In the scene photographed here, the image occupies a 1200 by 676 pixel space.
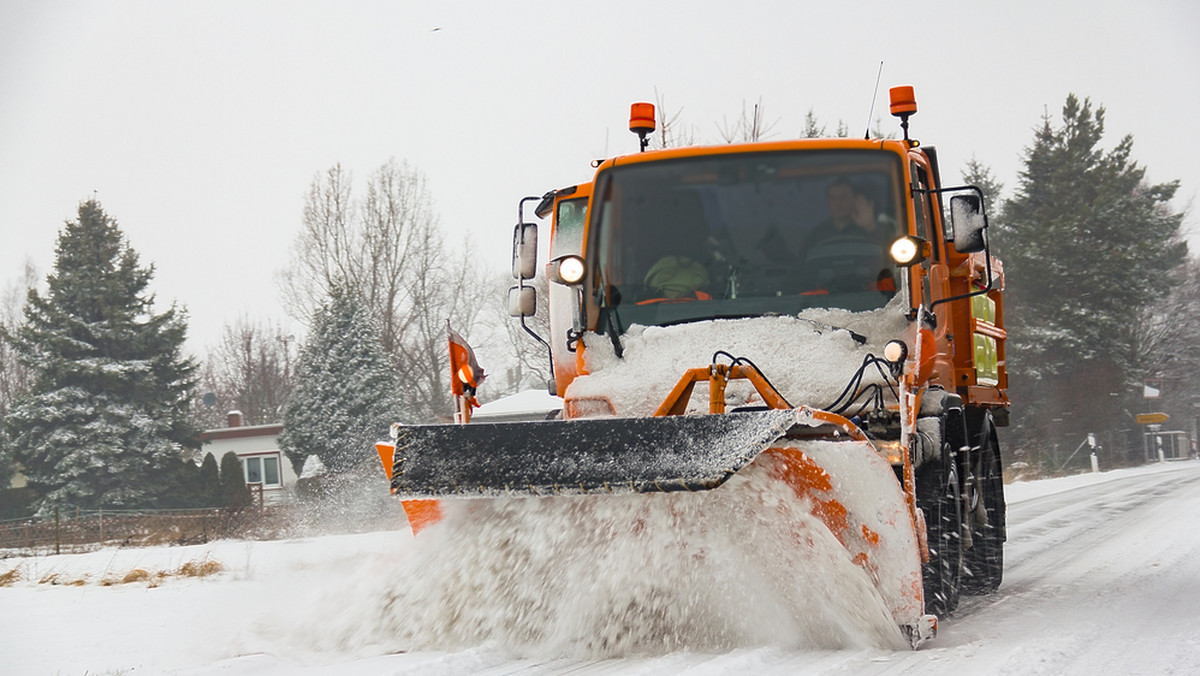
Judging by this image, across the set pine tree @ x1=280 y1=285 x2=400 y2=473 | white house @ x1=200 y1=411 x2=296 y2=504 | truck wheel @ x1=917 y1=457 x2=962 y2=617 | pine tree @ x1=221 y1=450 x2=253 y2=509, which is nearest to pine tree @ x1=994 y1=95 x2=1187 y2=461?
pine tree @ x1=280 y1=285 x2=400 y2=473

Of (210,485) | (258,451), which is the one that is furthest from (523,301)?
(258,451)

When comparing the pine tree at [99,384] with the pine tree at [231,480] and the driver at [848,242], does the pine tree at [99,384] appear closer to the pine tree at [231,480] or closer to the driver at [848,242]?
the pine tree at [231,480]

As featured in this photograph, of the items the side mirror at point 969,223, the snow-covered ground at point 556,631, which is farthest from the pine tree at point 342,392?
the side mirror at point 969,223

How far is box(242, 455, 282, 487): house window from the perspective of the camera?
40688mm

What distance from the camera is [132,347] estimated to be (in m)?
32.0

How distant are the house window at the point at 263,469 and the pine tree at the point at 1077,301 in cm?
2459

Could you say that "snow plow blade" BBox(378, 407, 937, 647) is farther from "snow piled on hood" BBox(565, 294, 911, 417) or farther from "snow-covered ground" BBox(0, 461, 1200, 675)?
"snow piled on hood" BBox(565, 294, 911, 417)

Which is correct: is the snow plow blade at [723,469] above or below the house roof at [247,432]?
below

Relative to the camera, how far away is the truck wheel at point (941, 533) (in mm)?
5422

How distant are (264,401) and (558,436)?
50.9m

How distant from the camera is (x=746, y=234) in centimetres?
588

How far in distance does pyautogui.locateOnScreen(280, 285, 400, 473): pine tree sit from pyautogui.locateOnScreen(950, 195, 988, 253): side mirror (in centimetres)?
2536

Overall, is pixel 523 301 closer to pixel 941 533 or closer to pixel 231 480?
pixel 941 533

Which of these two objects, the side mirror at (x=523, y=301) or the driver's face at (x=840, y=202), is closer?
the driver's face at (x=840, y=202)
